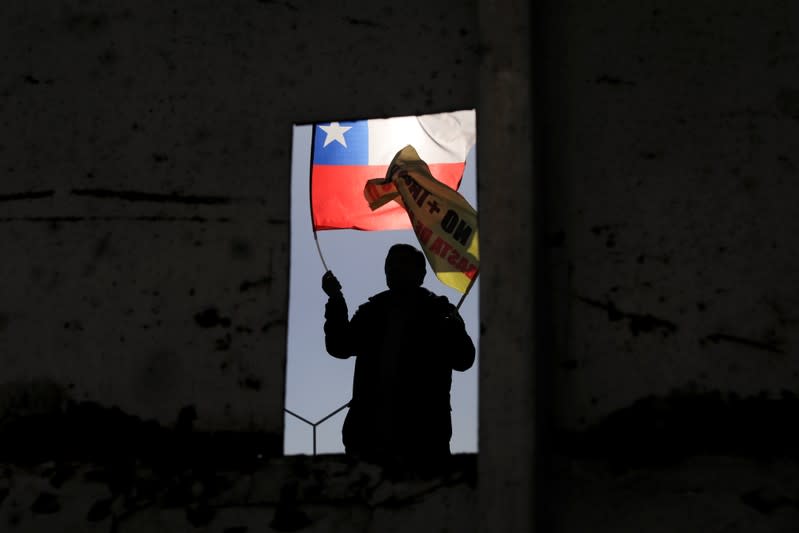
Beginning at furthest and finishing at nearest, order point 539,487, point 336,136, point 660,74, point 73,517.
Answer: point 336,136, point 660,74, point 73,517, point 539,487

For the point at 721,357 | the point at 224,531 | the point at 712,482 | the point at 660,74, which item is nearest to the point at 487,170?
the point at 660,74

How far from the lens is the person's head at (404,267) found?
11.8ft

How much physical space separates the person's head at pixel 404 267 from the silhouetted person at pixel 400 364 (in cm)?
4

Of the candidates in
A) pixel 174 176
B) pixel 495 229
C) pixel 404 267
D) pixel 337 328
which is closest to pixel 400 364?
pixel 337 328

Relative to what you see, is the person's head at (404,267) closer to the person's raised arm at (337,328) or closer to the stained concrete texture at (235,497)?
the person's raised arm at (337,328)

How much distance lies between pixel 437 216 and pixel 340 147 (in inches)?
33.4

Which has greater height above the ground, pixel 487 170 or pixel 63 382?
pixel 487 170

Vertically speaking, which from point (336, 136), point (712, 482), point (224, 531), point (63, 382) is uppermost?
point (336, 136)

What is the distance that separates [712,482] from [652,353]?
28 cm

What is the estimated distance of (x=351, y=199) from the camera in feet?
16.9

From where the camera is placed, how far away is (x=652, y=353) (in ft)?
6.41

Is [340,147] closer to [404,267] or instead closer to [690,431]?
[404,267]

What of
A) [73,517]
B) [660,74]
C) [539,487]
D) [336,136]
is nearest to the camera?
[539,487]

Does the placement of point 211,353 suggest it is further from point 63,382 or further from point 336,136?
point 336,136
